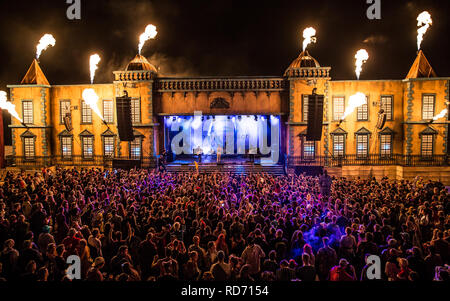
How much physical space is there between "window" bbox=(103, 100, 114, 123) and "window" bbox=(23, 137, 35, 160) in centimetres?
733

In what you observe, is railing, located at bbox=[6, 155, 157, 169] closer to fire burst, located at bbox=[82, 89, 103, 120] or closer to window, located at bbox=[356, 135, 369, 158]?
fire burst, located at bbox=[82, 89, 103, 120]

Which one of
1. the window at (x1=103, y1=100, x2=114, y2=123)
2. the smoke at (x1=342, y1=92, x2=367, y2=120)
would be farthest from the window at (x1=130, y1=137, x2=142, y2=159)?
the smoke at (x1=342, y1=92, x2=367, y2=120)

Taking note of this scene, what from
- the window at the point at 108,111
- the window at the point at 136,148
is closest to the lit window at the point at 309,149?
the window at the point at 136,148

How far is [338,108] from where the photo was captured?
1102 inches

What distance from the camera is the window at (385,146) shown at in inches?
1105

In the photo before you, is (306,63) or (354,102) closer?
(354,102)

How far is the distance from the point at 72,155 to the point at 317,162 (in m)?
23.6

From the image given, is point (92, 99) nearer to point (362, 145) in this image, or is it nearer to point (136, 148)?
point (136, 148)

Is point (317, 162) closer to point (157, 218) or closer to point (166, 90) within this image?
point (166, 90)

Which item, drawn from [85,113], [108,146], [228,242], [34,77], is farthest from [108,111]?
[228,242]

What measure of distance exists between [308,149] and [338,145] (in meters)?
3.00

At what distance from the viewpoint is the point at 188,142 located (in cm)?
3391

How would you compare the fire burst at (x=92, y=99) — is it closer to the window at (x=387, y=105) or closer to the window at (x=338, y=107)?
the window at (x=338, y=107)
